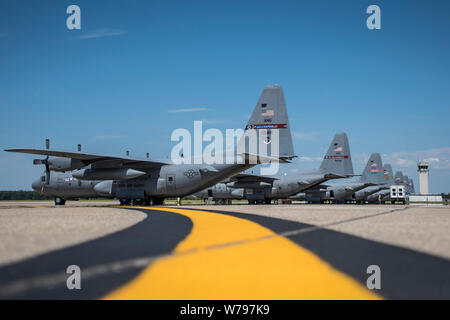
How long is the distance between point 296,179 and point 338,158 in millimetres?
6585

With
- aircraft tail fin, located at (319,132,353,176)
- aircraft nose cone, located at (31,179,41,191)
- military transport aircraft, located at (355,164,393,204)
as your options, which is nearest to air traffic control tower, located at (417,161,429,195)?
military transport aircraft, located at (355,164,393,204)

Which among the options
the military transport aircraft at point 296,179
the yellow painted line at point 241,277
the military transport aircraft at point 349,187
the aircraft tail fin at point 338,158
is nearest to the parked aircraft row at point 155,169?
the military transport aircraft at point 296,179

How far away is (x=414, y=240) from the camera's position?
314 inches

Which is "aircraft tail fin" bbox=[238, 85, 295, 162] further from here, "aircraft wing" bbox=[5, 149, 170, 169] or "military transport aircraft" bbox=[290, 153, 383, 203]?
"military transport aircraft" bbox=[290, 153, 383, 203]

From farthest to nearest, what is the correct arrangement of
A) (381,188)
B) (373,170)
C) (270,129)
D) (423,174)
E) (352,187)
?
(423,174), (381,188), (373,170), (352,187), (270,129)

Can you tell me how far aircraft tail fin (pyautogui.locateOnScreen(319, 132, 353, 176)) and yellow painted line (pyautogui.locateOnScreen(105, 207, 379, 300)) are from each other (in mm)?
45204

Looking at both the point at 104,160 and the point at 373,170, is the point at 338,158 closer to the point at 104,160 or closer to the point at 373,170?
the point at 373,170

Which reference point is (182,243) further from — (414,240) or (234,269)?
(414,240)

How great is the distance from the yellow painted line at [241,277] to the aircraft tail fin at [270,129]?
72.6ft

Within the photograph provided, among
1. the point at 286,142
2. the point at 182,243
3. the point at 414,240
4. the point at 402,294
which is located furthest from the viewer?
the point at 286,142

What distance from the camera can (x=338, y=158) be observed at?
1991 inches

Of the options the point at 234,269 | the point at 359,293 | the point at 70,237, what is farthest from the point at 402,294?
the point at 70,237

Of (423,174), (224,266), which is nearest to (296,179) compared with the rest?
(224,266)
